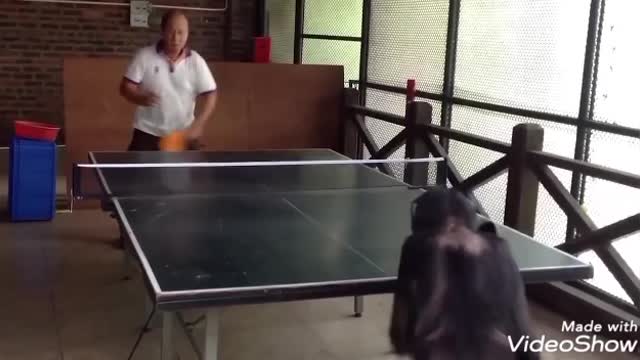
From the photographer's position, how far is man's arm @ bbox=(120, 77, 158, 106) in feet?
15.9

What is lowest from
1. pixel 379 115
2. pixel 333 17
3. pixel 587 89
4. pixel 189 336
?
pixel 189 336

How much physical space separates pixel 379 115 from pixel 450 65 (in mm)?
986

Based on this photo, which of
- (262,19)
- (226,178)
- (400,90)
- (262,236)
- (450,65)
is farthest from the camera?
(262,19)

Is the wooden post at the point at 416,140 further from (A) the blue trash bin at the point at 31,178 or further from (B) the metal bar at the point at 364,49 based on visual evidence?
(A) the blue trash bin at the point at 31,178

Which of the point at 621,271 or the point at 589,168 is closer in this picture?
the point at 621,271

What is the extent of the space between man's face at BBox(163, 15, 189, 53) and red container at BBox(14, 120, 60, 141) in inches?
63.2

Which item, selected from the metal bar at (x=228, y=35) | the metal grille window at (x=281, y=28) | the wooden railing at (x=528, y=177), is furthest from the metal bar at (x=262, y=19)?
the wooden railing at (x=528, y=177)

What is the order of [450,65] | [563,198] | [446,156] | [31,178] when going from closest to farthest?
[563,198] < [446,156] < [450,65] < [31,178]

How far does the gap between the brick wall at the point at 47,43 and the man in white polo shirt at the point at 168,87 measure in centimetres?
396

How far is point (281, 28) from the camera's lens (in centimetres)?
872

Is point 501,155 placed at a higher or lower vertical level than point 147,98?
lower

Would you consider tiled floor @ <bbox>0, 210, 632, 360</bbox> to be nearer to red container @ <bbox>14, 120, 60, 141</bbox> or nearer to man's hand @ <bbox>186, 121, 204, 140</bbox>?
man's hand @ <bbox>186, 121, 204, 140</bbox>

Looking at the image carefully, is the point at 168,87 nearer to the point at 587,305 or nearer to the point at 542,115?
the point at 542,115

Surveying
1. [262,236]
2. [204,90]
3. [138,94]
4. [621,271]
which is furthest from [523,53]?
[262,236]
